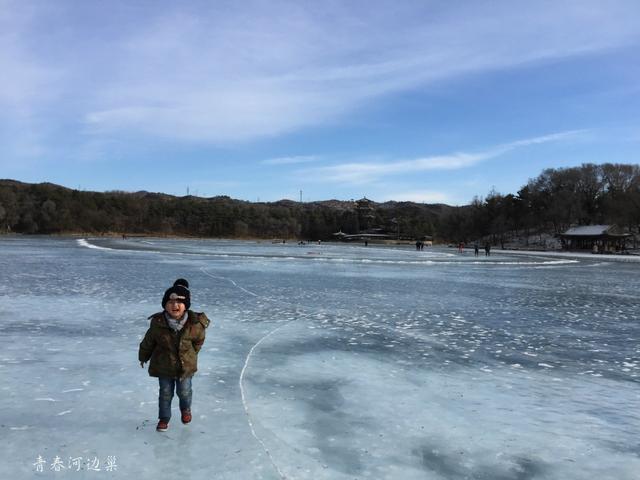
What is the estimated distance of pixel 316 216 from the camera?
15138 centimetres

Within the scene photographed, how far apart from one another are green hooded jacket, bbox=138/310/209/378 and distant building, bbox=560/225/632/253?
6344 centimetres

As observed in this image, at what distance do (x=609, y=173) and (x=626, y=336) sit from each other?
88.9 m

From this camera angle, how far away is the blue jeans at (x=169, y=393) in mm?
4031

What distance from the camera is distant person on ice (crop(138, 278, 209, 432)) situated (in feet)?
12.9

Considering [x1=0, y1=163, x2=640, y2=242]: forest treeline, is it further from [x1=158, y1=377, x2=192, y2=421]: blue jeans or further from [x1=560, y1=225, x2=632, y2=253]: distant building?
[x1=158, y1=377, x2=192, y2=421]: blue jeans

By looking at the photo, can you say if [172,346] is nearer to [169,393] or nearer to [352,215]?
[169,393]

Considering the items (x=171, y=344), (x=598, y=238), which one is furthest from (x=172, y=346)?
(x=598, y=238)

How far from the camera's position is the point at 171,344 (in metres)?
3.98

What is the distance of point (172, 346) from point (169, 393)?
1.32 ft

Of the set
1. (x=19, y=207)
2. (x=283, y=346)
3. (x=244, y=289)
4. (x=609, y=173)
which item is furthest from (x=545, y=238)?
(x=19, y=207)

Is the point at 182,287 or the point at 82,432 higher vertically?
the point at 182,287

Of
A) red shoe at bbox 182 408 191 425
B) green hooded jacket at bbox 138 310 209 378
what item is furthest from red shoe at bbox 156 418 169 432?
green hooded jacket at bbox 138 310 209 378

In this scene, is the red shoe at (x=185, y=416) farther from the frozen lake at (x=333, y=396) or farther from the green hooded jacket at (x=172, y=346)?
the green hooded jacket at (x=172, y=346)

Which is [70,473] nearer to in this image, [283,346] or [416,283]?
[283,346]
